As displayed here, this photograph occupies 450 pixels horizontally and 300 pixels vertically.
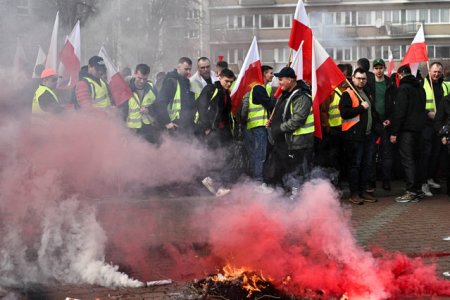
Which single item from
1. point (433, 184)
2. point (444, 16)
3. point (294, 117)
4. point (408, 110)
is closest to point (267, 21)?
point (444, 16)

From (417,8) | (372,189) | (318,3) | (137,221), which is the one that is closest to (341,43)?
(318,3)

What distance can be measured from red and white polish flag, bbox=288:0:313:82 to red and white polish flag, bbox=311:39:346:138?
40cm

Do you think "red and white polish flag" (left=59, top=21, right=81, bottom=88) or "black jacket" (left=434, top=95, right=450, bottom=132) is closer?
"black jacket" (left=434, top=95, right=450, bottom=132)

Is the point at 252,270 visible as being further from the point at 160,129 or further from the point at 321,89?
the point at 321,89

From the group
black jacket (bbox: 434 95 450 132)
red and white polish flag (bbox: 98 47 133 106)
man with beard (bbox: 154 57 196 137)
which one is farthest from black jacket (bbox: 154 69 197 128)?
black jacket (bbox: 434 95 450 132)

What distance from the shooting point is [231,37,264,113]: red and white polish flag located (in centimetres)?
1098

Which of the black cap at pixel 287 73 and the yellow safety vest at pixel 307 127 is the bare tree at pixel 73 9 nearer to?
the black cap at pixel 287 73

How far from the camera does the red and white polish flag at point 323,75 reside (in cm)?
952

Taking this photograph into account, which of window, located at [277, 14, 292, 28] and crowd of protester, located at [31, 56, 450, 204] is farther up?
window, located at [277, 14, 292, 28]

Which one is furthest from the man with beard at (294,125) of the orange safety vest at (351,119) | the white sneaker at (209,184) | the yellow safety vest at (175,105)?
the yellow safety vest at (175,105)

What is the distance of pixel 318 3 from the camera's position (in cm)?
4950

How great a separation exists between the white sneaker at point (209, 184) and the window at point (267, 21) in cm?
4907

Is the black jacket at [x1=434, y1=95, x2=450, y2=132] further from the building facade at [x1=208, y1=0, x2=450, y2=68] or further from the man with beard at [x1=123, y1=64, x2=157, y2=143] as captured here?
the building facade at [x1=208, y1=0, x2=450, y2=68]

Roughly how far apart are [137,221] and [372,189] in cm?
496
